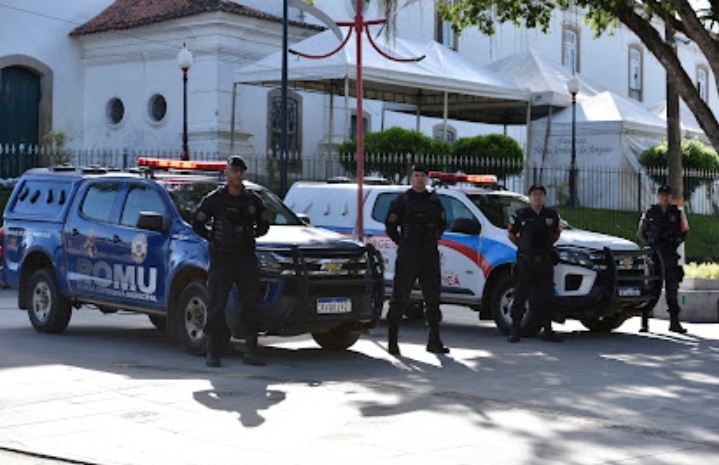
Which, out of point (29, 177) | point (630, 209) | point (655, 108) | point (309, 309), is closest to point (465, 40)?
point (655, 108)

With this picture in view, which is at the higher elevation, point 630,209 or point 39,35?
point 39,35

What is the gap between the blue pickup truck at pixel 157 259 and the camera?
12188 millimetres

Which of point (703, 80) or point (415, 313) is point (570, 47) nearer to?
point (703, 80)

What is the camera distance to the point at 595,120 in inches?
1292

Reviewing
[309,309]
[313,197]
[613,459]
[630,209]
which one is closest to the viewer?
[613,459]

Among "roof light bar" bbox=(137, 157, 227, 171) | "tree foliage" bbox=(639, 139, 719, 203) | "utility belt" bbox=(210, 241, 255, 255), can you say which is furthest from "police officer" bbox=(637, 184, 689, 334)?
"tree foliage" bbox=(639, 139, 719, 203)

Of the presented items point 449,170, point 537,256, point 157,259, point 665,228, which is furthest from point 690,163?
point 157,259

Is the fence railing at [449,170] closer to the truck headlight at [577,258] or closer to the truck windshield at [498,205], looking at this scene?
the truck windshield at [498,205]

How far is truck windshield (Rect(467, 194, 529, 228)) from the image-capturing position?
16.0m

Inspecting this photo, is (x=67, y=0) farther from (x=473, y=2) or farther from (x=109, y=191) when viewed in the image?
(x=109, y=191)

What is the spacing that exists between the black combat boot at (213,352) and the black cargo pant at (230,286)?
2.7 inches

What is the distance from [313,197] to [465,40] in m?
22.9

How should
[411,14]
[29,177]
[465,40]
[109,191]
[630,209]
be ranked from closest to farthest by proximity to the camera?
[109,191]
[29,177]
[630,209]
[411,14]
[465,40]

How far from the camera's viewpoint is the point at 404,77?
1082 inches
